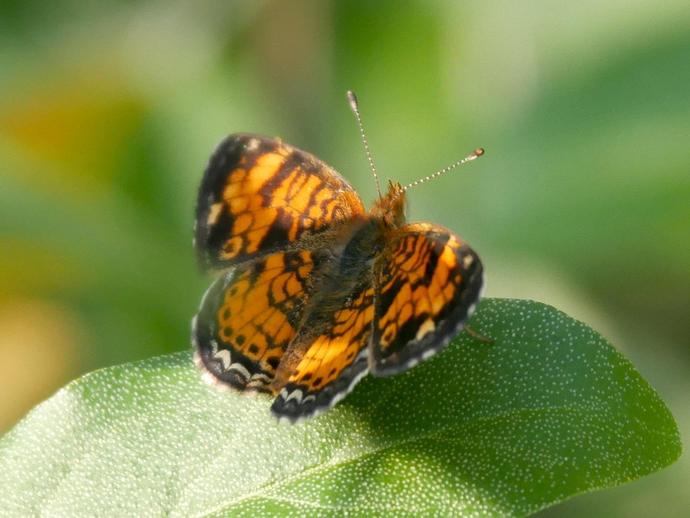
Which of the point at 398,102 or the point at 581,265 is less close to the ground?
the point at 398,102

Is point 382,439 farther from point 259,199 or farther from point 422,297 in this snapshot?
point 259,199

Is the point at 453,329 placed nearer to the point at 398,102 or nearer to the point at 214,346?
the point at 214,346

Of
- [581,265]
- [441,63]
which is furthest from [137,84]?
[581,265]

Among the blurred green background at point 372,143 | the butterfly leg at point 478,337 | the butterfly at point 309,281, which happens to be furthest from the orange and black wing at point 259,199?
the blurred green background at point 372,143

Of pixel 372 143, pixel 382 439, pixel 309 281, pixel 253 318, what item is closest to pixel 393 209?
pixel 309 281

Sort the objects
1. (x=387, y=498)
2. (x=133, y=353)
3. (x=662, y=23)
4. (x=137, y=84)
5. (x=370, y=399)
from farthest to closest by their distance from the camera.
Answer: (x=137, y=84) → (x=662, y=23) → (x=133, y=353) → (x=370, y=399) → (x=387, y=498)

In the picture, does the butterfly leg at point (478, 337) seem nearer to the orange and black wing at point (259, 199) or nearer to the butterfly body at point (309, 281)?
the butterfly body at point (309, 281)
